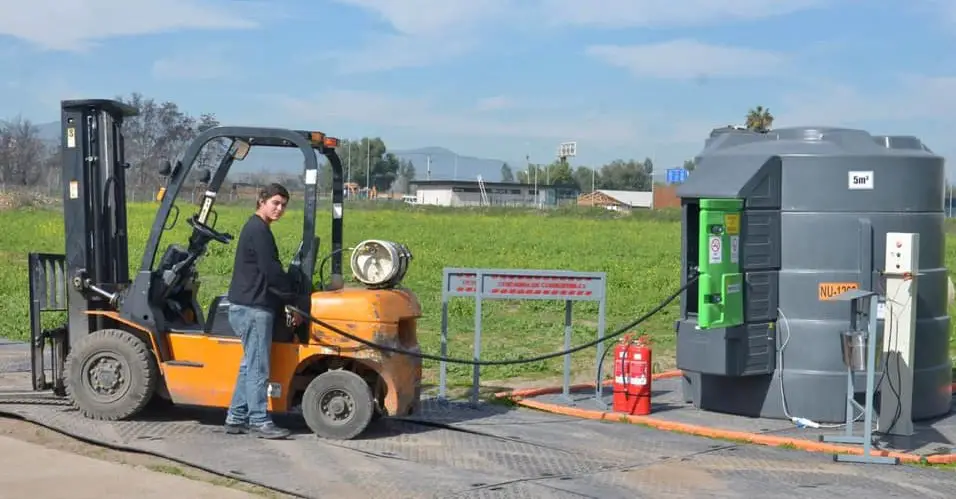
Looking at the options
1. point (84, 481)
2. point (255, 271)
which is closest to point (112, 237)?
point (255, 271)

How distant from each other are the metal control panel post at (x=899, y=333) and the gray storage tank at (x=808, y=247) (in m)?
0.45

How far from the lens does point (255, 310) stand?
8.79 metres

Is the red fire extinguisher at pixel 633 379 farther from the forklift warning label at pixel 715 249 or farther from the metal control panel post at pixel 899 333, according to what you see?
the metal control panel post at pixel 899 333

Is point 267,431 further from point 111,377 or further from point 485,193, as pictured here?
point 485,193

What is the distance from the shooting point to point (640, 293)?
23.2 meters

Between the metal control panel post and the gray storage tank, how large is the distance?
1.49 feet

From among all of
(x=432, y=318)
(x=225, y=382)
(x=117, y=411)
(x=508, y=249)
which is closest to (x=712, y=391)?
(x=225, y=382)

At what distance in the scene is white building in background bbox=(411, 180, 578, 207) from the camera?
357 feet

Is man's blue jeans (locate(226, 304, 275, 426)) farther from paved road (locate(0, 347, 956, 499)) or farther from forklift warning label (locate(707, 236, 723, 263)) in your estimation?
forklift warning label (locate(707, 236, 723, 263))

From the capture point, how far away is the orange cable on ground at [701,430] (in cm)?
886

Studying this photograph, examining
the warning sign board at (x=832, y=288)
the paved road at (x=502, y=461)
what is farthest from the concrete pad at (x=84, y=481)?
the warning sign board at (x=832, y=288)

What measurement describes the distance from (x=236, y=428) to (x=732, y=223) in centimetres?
460

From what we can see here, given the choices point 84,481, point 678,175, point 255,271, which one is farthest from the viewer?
point 678,175

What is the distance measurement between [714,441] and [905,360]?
1779 mm
